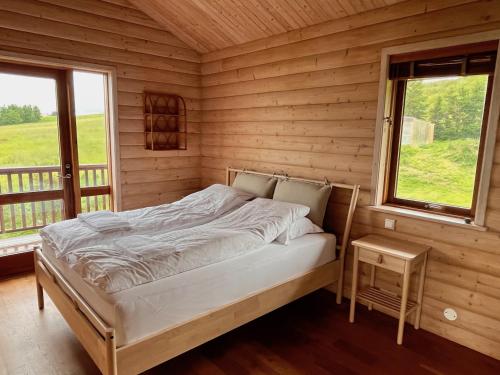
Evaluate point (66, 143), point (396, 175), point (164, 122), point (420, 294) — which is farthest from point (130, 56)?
point (420, 294)

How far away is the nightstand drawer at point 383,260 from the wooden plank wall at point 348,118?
0.34 m

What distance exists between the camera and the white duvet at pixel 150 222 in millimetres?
2385

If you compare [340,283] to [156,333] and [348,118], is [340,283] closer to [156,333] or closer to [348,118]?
[348,118]

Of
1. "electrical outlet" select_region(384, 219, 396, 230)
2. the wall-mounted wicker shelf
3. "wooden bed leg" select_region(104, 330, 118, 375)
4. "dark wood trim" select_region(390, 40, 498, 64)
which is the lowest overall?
"wooden bed leg" select_region(104, 330, 118, 375)

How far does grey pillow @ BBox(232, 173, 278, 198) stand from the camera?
138 inches

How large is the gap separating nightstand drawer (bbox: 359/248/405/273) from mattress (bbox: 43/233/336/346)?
378 millimetres

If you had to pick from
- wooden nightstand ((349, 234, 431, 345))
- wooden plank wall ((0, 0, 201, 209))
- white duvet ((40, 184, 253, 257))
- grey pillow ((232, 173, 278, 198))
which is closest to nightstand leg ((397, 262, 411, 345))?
wooden nightstand ((349, 234, 431, 345))

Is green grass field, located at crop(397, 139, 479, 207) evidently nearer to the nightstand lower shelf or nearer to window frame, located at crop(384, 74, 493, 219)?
window frame, located at crop(384, 74, 493, 219)

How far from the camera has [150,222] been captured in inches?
113

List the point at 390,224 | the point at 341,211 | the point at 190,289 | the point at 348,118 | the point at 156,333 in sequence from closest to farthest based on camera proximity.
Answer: the point at 156,333 → the point at 190,289 → the point at 390,224 → the point at 348,118 → the point at 341,211

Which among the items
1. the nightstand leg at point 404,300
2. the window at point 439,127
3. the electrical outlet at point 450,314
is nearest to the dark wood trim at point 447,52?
the window at point 439,127

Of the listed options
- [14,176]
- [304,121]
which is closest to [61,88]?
[14,176]

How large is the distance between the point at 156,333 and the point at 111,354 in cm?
25

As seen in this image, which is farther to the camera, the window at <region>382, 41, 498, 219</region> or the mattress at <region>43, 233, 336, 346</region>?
the window at <region>382, 41, 498, 219</region>
